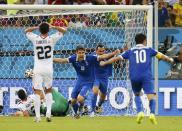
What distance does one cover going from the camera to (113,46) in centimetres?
2222

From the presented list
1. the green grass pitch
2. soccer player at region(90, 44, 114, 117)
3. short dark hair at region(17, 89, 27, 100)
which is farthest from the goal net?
the green grass pitch

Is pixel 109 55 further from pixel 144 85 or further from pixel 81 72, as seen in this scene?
pixel 144 85

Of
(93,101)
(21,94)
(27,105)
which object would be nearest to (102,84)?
(93,101)

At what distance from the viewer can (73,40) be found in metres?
22.5

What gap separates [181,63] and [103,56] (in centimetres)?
266

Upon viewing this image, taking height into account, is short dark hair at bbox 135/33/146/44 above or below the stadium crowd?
below

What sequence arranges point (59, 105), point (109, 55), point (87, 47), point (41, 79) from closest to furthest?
point (41, 79) → point (109, 55) → point (59, 105) → point (87, 47)

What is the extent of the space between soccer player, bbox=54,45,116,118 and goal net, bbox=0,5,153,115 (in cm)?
94

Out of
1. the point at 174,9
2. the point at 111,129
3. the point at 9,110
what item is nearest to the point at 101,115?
the point at 9,110

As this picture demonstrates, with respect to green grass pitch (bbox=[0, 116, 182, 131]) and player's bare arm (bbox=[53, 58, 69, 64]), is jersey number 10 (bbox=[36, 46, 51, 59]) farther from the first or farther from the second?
player's bare arm (bbox=[53, 58, 69, 64])

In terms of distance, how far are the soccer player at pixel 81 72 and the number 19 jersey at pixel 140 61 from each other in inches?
137

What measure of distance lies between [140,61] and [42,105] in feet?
15.5

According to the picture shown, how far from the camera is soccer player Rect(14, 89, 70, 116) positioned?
2145 cm

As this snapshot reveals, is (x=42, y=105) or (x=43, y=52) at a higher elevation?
(x=43, y=52)
